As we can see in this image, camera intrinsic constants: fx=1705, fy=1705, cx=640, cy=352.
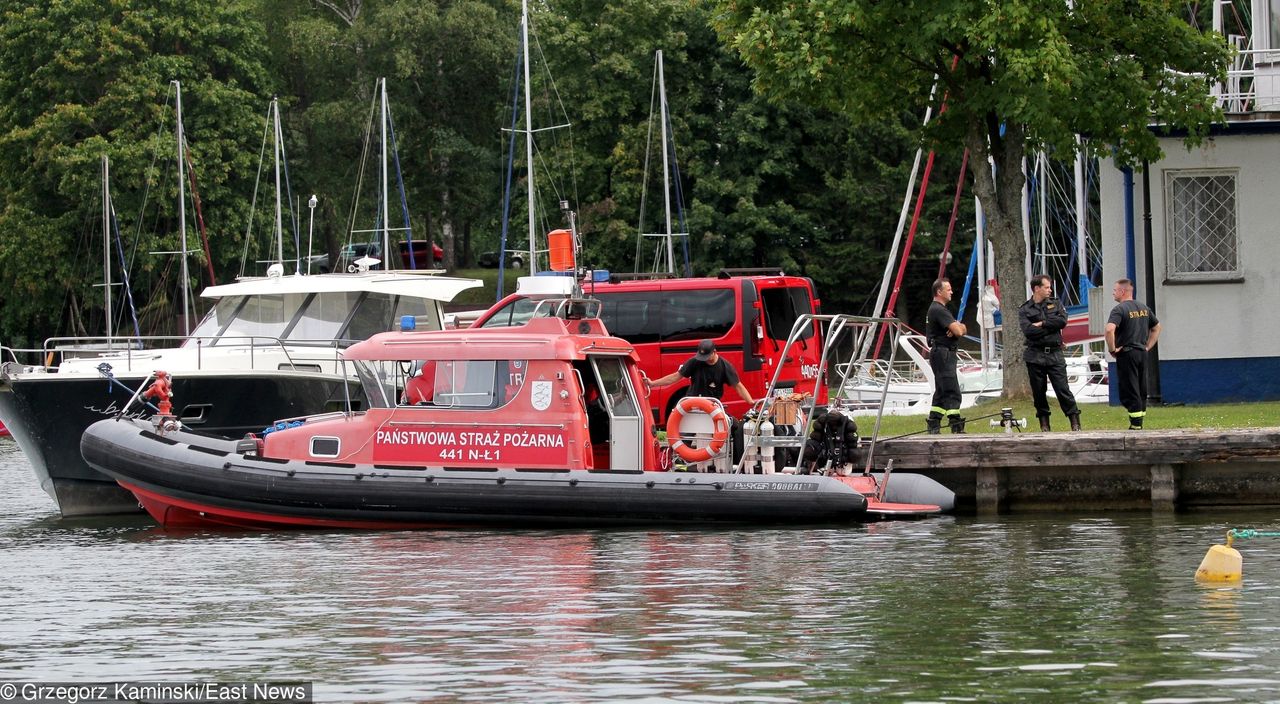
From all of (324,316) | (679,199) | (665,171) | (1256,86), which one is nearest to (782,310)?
(324,316)

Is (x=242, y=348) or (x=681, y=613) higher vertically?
(x=242, y=348)

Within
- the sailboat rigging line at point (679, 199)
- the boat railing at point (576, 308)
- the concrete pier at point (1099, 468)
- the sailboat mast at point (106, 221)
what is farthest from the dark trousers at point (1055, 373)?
the sailboat mast at point (106, 221)

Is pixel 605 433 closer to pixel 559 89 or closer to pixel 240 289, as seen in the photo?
pixel 240 289

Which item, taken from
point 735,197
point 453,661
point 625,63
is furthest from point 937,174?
point 453,661

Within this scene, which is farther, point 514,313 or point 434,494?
point 514,313

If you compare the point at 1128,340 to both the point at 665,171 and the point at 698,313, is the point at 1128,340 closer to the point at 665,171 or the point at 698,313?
the point at 698,313

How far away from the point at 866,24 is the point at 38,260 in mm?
33244

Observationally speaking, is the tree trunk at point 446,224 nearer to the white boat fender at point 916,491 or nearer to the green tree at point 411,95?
the green tree at point 411,95

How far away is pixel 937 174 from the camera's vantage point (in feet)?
148

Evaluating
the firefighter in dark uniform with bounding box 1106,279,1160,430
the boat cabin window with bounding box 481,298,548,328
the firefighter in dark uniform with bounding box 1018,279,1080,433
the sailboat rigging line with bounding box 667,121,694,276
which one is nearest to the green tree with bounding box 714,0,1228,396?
the firefighter in dark uniform with bounding box 1106,279,1160,430

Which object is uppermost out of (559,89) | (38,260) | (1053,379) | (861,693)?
(559,89)

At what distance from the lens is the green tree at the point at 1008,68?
2077 cm

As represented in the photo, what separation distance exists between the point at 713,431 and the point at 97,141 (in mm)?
34095

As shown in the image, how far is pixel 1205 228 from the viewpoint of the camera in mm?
22031
